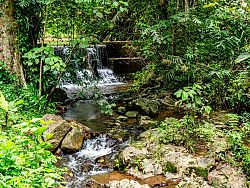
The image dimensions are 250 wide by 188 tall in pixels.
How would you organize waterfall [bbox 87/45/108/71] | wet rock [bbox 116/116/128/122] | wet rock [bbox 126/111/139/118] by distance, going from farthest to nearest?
waterfall [bbox 87/45/108/71] → wet rock [bbox 126/111/139/118] → wet rock [bbox 116/116/128/122]

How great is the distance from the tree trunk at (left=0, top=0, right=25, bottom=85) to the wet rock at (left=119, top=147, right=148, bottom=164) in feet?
7.48

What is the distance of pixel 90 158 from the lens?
16.0 ft

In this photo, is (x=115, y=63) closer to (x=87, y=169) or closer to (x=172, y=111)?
(x=172, y=111)

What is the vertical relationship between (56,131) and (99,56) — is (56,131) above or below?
below

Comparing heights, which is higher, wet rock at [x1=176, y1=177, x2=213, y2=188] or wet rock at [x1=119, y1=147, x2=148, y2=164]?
wet rock at [x1=119, y1=147, x2=148, y2=164]

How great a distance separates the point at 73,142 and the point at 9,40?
2.12m

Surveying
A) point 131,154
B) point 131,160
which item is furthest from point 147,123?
point 131,160

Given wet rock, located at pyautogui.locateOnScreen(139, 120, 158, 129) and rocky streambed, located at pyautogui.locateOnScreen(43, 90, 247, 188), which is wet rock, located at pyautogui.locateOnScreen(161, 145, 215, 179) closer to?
rocky streambed, located at pyautogui.locateOnScreen(43, 90, 247, 188)

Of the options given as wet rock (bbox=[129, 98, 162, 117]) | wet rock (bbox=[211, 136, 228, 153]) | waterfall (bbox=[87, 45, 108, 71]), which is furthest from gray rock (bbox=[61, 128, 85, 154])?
waterfall (bbox=[87, 45, 108, 71])

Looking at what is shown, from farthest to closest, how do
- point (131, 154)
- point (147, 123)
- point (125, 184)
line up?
1. point (147, 123)
2. point (131, 154)
3. point (125, 184)

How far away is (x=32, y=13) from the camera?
561cm

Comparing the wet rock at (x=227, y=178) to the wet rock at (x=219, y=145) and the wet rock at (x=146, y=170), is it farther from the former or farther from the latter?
the wet rock at (x=146, y=170)

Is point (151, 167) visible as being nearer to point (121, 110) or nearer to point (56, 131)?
point (56, 131)

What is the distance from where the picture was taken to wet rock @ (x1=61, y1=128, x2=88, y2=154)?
4.86 m
